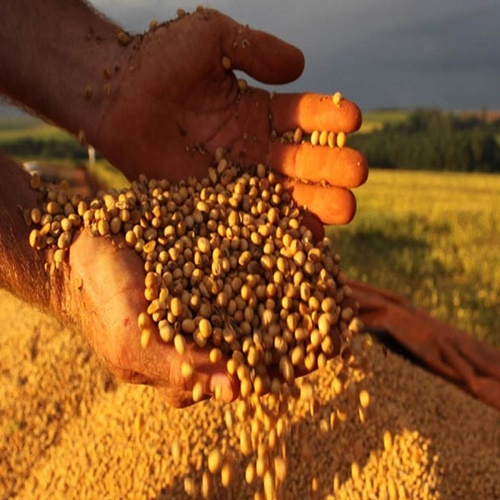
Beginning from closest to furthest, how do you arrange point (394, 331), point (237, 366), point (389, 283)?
point (237, 366), point (394, 331), point (389, 283)

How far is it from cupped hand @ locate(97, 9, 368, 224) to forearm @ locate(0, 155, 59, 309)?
480 mm

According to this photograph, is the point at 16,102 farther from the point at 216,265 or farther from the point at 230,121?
the point at 216,265

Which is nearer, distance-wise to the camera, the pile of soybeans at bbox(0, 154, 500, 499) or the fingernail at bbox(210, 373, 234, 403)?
the fingernail at bbox(210, 373, 234, 403)

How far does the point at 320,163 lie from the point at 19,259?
3.00 ft

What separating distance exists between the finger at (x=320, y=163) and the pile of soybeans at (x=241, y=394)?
0.25 ft

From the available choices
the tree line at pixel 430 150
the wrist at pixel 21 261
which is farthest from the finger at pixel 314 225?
the tree line at pixel 430 150

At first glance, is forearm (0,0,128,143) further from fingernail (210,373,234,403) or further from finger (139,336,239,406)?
fingernail (210,373,234,403)

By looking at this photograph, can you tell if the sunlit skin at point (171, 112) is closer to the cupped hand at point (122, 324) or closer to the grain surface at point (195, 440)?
the cupped hand at point (122, 324)

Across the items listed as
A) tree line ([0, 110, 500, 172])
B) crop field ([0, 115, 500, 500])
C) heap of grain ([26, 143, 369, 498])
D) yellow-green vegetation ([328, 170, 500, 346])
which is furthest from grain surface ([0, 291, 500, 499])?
tree line ([0, 110, 500, 172])

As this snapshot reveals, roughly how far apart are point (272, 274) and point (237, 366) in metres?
0.35

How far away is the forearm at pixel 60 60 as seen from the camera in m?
2.30

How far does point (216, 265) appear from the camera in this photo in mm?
1775

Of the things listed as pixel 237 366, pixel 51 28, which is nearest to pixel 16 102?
pixel 51 28

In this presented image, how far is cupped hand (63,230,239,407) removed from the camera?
1.58 m
